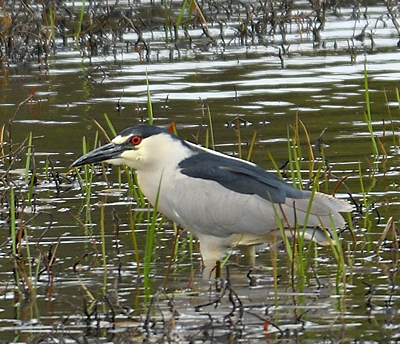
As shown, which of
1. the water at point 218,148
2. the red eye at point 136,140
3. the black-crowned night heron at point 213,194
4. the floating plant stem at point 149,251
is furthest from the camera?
the red eye at point 136,140

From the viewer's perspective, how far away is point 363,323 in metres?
5.45

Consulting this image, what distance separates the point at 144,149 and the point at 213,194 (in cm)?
51

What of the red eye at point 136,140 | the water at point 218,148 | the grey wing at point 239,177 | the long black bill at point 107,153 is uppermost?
the red eye at point 136,140

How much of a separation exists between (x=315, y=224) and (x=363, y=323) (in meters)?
1.23

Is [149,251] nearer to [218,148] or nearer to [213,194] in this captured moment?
[213,194]

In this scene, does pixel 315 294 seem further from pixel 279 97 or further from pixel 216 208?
pixel 279 97

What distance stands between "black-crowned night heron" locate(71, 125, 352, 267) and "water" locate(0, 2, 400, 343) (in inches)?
8.4

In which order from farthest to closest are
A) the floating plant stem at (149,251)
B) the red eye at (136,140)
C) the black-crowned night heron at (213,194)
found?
the red eye at (136,140), the black-crowned night heron at (213,194), the floating plant stem at (149,251)

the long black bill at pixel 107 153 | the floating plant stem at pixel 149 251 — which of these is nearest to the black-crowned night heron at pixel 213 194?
the long black bill at pixel 107 153

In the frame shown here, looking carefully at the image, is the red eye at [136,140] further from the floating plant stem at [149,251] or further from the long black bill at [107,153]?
the floating plant stem at [149,251]

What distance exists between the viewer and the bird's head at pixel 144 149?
6895 millimetres

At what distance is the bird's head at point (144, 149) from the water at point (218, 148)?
50 cm

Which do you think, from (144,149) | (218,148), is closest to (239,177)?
(144,149)

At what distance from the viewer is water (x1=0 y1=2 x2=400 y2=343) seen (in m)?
5.54
